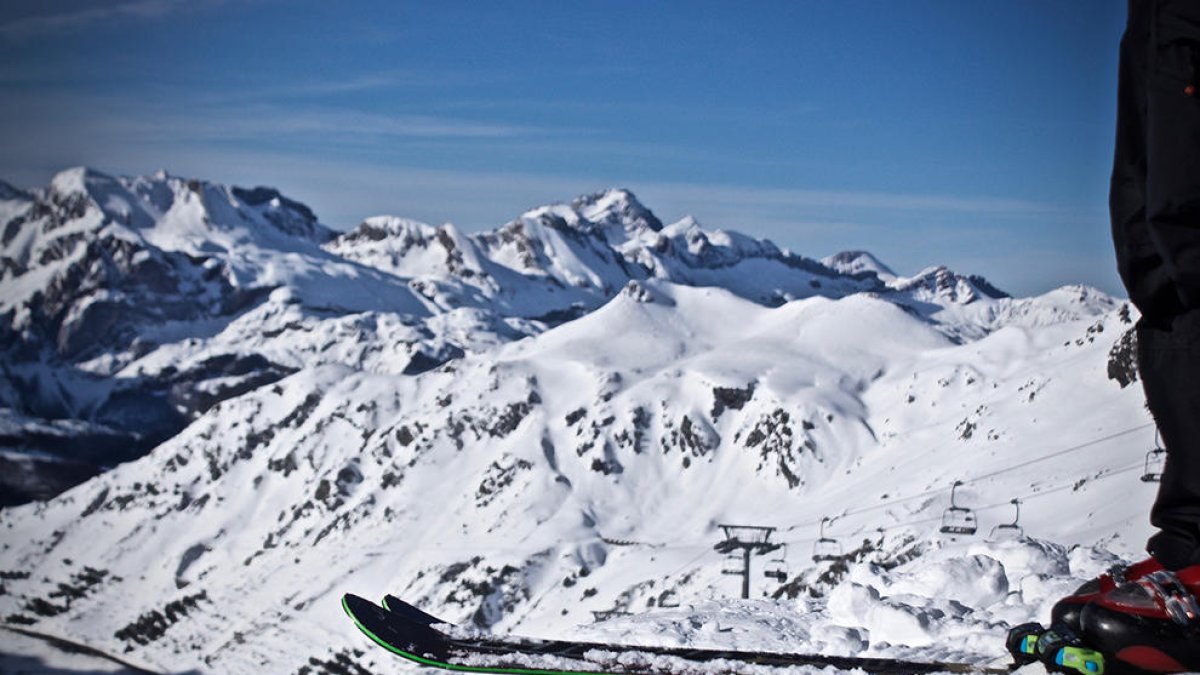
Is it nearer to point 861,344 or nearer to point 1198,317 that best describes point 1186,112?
point 1198,317

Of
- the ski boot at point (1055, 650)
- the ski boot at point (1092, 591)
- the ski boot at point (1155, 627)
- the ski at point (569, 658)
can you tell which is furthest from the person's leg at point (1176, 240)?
the ski at point (569, 658)

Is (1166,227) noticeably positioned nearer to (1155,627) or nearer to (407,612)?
(1155,627)

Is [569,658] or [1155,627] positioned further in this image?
[569,658]

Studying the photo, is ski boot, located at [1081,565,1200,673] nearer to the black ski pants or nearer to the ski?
the black ski pants

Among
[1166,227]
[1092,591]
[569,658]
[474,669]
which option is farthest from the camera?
[569,658]

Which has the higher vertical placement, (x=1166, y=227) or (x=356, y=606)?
(x=1166, y=227)

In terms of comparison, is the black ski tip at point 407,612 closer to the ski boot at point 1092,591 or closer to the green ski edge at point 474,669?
the green ski edge at point 474,669

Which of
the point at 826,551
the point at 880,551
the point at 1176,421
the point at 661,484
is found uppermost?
the point at 1176,421

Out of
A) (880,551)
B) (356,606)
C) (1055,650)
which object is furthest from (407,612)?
(880,551)
